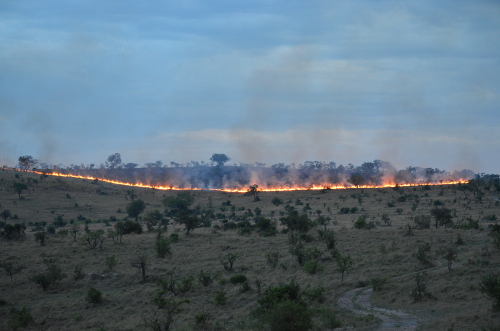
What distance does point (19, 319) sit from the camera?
28500 millimetres

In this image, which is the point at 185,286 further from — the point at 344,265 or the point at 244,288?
the point at 344,265

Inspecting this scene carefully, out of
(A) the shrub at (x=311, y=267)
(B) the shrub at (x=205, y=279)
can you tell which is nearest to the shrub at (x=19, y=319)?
(B) the shrub at (x=205, y=279)

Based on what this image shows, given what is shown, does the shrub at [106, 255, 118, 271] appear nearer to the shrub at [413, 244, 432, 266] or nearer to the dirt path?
the dirt path

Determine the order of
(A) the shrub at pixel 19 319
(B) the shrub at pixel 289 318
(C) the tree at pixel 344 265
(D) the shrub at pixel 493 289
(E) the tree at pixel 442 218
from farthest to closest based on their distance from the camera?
(E) the tree at pixel 442 218, (C) the tree at pixel 344 265, (A) the shrub at pixel 19 319, (B) the shrub at pixel 289 318, (D) the shrub at pixel 493 289

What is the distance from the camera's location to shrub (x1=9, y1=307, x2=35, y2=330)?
91.5ft

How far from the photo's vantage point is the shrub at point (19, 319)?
91.5 ft

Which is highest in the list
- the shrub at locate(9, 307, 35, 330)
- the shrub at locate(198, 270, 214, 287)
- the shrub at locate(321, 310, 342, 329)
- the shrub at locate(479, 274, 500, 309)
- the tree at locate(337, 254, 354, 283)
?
the shrub at locate(479, 274, 500, 309)

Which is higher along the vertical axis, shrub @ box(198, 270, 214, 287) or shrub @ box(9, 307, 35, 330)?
shrub @ box(198, 270, 214, 287)

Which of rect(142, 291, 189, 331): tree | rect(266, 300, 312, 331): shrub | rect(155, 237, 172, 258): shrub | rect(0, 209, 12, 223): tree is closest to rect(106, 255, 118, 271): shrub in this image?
rect(155, 237, 172, 258): shrub

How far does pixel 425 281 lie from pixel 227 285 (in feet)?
42.2

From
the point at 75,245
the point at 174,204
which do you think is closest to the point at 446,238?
the point at 75,245

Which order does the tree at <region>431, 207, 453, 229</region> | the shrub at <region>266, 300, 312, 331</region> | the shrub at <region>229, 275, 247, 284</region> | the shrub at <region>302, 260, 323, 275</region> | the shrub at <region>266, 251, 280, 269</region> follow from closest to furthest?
the shrub at <region>266, 300, 312, 331</region>, the shrub at <region>302, 260, 323, 275</region>, the shrub at <region>229, 275, 247, 284</region>, the shrub at <region>266, 251, 280, 269</region>, the tree at <region>431, 207, 453, 229</region>

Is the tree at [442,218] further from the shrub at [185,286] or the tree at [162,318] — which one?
the tree at [162,318]

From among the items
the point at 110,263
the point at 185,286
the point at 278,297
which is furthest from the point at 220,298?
the point at 110,263
